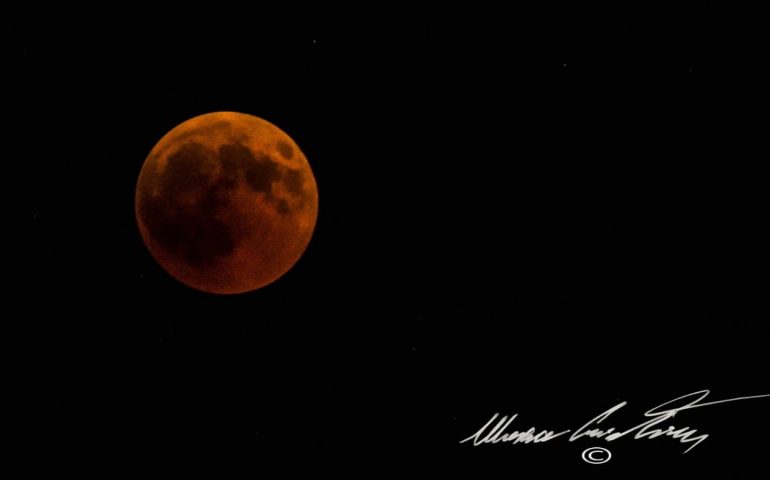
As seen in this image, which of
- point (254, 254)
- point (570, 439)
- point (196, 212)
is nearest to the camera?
point (196, 212)

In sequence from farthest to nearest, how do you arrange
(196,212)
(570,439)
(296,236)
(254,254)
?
1. (570,439)
2. (296,236)
3. (254,254)
4. (196,212)

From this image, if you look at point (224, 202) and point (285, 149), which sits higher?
point (285, 149)

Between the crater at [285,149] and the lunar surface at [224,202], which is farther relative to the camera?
the crater at [285,149]

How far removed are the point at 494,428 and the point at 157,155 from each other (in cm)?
458

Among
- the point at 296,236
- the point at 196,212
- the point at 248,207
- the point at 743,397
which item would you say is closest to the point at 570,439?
the point at 743,397

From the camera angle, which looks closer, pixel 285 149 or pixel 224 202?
pixel 224 202

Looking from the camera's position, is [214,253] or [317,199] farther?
[317,199]

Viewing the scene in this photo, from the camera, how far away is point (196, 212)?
14.1 feet

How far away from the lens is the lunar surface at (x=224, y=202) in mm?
4332

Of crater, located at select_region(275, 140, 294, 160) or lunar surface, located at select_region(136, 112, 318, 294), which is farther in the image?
crater, located at select_region(275, 140, 294, 160)

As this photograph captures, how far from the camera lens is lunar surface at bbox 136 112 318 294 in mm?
4332

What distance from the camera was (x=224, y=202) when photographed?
430 cm

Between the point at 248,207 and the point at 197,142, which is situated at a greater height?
the point at 197,142

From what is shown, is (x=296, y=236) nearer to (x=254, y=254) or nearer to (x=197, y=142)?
(x=254, y=254)
